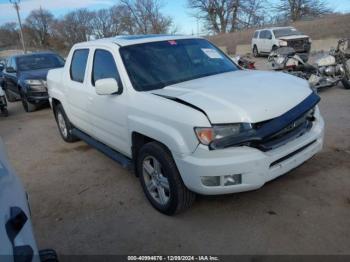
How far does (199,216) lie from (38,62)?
975cm

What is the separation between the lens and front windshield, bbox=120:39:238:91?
407cm

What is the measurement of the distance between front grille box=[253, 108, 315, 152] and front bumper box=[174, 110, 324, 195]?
0.05m

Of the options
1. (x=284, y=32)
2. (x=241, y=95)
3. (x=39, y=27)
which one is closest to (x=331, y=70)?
(x=241, y=95)

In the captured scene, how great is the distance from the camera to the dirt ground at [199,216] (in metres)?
3.22

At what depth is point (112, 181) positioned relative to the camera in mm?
4836

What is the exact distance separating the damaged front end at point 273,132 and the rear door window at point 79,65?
295 centimetres

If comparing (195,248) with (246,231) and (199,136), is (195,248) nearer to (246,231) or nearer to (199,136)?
(246,231)

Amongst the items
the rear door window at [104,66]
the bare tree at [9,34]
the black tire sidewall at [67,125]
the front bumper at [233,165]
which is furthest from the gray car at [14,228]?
the bare tree at [9,34]

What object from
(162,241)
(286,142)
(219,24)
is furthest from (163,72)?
(219,24)

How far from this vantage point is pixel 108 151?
478cm

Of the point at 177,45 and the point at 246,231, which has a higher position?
the point at 177,45

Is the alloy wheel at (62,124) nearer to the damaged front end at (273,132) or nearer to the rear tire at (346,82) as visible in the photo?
the damaged front end at (273,132)

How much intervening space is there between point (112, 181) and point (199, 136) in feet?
7.02

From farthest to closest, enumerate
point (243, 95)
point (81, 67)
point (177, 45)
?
1. point (81, 67)
2. point (177, 45)
3. point (243, 95)
